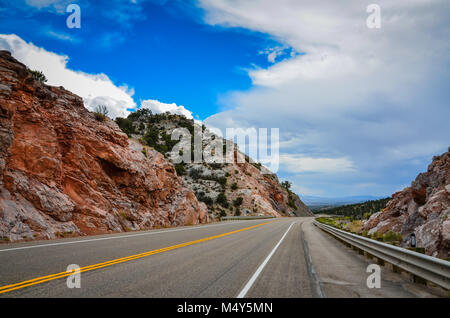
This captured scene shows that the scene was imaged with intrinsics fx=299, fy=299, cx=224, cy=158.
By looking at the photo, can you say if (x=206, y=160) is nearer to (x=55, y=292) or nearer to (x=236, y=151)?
(x=236, y=151)

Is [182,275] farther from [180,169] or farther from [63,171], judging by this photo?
[180,169]

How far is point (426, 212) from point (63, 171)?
1991cm

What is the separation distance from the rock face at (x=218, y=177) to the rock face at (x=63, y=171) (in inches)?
1047

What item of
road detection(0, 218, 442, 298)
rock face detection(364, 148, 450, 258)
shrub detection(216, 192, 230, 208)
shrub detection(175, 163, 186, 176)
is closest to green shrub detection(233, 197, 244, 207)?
shrub detection(216, 192, 230, 208)

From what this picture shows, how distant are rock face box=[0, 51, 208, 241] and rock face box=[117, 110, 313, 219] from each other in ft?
87.3

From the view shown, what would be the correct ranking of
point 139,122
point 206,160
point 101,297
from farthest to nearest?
point 139,122
point 206,160
point 101,297

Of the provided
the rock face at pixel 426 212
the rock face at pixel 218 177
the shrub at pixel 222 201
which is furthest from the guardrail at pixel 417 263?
the shrub at pixel 222 201

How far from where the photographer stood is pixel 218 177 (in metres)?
68.9

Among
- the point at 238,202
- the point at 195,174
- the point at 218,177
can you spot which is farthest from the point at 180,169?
the point at 238,202

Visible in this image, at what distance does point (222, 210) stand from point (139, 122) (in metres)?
39.0

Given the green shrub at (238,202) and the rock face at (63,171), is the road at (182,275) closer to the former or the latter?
the rock face at (63,171)

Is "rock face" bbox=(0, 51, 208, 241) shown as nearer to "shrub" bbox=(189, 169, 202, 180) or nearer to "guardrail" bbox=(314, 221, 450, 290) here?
"guardrail" bbox=(314, 221, 450, 290)

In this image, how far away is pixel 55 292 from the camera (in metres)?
5.20
